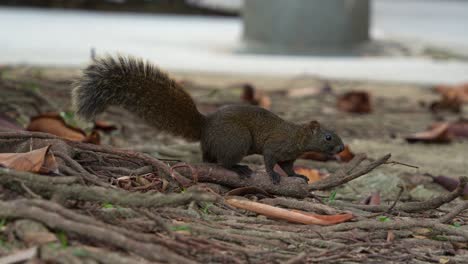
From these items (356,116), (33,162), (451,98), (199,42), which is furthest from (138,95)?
(199,42)

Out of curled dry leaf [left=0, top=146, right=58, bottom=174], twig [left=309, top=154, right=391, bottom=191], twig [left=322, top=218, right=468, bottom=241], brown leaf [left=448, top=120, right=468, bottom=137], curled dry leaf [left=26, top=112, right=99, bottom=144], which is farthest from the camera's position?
brown leaf [left=448, top=120, right=468, bottom=137]

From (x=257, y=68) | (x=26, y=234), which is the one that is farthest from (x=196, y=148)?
(x=257, y=68)

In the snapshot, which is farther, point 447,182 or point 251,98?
point 251,98

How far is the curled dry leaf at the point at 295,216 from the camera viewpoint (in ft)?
8.52

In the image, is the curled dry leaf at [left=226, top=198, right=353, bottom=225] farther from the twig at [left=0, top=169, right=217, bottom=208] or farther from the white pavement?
the white pavement

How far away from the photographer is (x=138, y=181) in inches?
108

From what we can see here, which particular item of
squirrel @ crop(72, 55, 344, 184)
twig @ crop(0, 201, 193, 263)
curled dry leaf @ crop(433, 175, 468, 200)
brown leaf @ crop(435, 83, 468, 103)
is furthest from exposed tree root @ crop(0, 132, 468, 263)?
brown leaf @ crop(435, 83, 468, 103)

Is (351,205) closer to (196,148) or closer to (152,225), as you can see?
(152,225)

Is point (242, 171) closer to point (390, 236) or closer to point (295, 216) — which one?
point (295, 216)

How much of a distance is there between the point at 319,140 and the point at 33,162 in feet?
4.77

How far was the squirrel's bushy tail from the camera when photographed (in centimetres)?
306

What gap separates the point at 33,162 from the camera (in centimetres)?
247

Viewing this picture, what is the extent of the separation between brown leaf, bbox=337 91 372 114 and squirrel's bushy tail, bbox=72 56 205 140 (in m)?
2.61

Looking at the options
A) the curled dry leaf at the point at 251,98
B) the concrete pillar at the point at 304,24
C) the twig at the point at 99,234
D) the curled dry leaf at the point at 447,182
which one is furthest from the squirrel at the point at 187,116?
the concrete pillar at the point at 304,24
